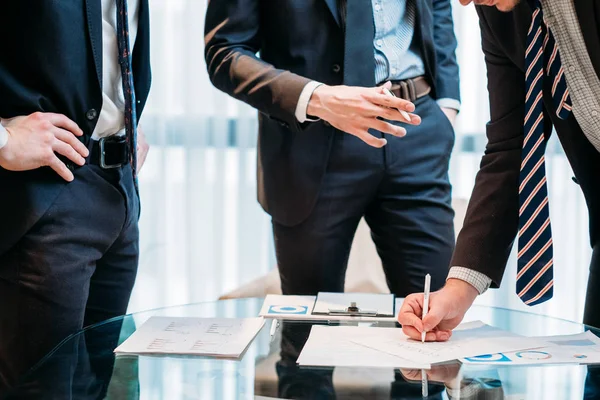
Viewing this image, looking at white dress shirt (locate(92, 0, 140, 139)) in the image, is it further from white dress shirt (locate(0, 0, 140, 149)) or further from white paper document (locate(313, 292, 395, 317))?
white paper document (locate(313, 292, 395, 317))

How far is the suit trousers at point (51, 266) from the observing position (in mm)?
1705

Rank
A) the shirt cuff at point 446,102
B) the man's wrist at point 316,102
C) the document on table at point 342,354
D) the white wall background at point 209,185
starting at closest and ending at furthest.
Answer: the document on table at point 342,354, the man's wrist at point 316,102, the shirt cuff at point 446,102, the white wall background at point 209,185

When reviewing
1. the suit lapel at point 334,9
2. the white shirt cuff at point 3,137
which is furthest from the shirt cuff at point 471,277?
the white shirt cuff at point 3,137

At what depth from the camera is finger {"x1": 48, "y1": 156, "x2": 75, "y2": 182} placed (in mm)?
1717

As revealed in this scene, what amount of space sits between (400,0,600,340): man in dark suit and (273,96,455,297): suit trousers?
0.42m

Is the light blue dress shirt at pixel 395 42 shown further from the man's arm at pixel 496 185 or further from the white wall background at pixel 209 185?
the white wall background at pixel 209 185

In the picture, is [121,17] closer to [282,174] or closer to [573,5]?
[282,174]

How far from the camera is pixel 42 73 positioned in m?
1.72

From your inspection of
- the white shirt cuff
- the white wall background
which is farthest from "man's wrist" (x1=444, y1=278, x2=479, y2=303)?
the white wall background

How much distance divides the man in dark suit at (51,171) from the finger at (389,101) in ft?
2.02

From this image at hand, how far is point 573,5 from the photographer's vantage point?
162cm

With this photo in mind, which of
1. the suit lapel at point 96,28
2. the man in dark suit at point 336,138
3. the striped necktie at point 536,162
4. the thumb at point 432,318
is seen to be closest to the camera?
the thumb at point 432,318

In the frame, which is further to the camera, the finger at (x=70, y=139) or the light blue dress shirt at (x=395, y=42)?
the light blue dress shirt at (x=395, y=42)

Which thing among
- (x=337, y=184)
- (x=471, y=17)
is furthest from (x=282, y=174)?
(x=471, y=17)
